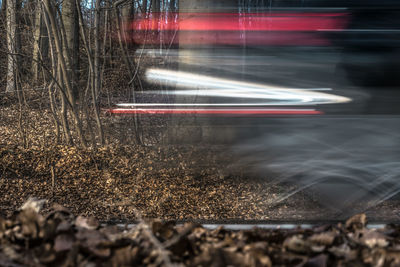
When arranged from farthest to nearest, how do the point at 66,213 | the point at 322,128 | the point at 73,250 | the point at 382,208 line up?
the point at 382,208 < the point at 322,128 < the point at 66,213 < the point at 73,250

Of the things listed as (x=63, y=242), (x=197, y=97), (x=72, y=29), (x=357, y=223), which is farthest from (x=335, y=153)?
(x=72, y=29)

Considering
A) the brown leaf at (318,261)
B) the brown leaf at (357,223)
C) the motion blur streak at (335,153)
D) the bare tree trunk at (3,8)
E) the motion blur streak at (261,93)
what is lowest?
the motion blur streak at (335,153)

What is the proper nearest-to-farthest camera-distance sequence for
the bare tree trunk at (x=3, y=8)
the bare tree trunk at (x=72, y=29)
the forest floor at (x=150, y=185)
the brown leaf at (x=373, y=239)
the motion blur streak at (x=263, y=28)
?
the brown leaf at (x=373, y=239) < the motion blur streak at (x=263, y=28) < the forest floor at (x=150, y=185) < the bare tree trunk at (x=72, y=29) < the bare tree trunk at (x=3, y=8)

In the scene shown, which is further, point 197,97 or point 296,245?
point 197,97

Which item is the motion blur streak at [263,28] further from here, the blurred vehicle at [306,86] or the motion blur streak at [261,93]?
the motion blur streak at [261,93]

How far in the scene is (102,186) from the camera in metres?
8.20

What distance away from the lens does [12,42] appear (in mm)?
9711

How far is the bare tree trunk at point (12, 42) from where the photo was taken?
979 cm

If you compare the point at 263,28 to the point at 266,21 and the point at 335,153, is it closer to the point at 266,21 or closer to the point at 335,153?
the point at 266,21

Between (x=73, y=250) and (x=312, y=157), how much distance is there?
3.83m

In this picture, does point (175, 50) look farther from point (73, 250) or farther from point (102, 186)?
point (73, 250)

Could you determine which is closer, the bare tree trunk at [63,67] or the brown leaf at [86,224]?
the brown leaf at [86,224]

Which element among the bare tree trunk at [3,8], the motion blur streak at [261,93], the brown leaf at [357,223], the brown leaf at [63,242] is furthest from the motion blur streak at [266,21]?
the bare tree trunk at [3,8]

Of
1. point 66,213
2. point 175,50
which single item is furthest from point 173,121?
point 66,213
